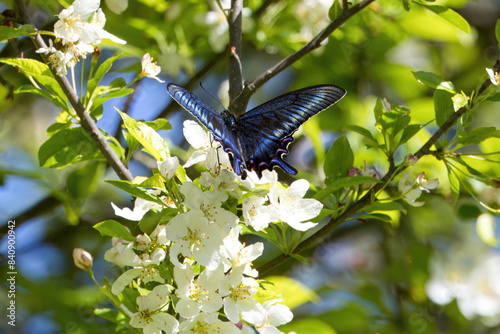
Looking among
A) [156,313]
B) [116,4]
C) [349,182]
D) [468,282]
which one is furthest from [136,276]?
[468,282]

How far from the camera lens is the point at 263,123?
1.46 metres

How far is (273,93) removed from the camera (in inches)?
125

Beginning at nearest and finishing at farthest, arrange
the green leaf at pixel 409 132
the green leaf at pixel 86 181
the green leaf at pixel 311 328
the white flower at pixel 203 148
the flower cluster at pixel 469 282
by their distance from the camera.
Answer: the white flower at pixel 203 148, the green leaf at pixel 409 132, the green leaf at pixel 311 328, the green leaf at pixel 86 181, the flower cluster at pixel 469 282

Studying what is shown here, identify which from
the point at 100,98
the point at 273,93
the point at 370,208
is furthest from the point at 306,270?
the point at 100,98

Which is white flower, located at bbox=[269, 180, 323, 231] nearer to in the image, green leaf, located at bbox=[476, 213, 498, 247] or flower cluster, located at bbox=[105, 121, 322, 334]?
flower cluster, located at bbox=[105, 121, 322, 334]

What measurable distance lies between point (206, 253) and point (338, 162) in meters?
0.53

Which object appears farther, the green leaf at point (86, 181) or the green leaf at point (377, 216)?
the green leaf at point (86, 181)

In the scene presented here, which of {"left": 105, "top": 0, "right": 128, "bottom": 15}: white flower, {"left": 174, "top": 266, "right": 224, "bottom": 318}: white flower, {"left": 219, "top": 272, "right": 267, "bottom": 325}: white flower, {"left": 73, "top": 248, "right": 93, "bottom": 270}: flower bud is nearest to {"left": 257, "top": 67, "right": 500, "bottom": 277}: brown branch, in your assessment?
{"left": 219, "top": 272, "right": 267, "bottom": 325}: white flower

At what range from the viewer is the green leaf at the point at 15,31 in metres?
1.23

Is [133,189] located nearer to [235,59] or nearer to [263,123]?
[263,123]

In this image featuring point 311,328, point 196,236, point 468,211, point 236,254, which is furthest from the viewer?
point 468,211

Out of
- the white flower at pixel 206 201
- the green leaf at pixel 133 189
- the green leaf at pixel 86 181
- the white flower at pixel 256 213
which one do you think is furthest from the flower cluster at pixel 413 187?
the green leaf at pixel 86 181

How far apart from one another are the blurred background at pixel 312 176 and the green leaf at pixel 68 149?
0.46 m

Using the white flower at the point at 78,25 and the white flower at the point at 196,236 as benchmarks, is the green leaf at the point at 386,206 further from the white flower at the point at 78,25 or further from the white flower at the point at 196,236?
the white flower at the point at 78,25
